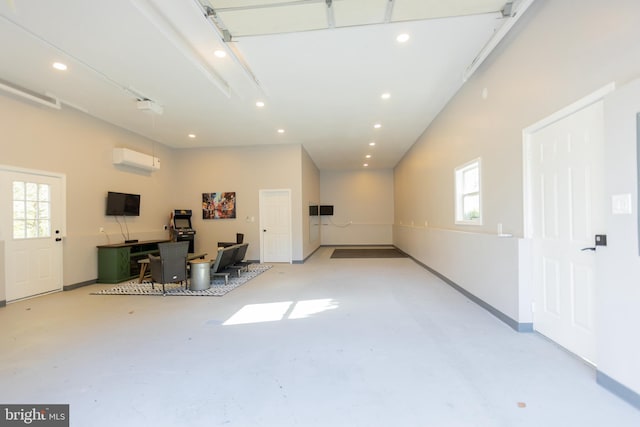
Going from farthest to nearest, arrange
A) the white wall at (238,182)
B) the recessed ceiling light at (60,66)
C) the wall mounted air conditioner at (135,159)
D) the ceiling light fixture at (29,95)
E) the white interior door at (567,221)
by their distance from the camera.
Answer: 1. the white wall at (238,182)
2. the wall mounted air conditioner at (135,159)
3. the ceiling light fixture at (29,95)
4. the recessed ceiling light at (60,66)
5. the white interior door at (567,221)

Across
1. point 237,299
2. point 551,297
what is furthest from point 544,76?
point 237,299

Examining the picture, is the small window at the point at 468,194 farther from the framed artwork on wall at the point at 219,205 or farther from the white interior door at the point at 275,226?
the framed artwork on wall at the point at 219,205

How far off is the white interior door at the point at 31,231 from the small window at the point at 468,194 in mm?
7008

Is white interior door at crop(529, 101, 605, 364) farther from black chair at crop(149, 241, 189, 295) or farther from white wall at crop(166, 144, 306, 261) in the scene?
white wall at crop(166, 144, 306, 261)

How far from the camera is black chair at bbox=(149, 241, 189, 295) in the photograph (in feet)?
15.9

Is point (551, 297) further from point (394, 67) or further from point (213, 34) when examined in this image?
point (213, 34)

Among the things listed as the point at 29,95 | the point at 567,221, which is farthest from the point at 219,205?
the point at 567,221

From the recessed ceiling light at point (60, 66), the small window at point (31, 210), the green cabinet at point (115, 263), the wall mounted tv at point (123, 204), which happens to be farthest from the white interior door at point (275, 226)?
the recessed ceiling light at point (60, 66)

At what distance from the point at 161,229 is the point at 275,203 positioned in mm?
3072

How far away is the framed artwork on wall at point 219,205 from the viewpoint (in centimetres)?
823

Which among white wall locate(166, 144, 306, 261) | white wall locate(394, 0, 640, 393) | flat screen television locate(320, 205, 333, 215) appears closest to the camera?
white wall locate(394, 0, 640, 393)

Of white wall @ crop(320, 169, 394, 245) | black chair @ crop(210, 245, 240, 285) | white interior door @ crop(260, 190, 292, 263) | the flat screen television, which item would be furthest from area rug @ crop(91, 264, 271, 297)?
white wall @ crop(320, 169, 394, 245)

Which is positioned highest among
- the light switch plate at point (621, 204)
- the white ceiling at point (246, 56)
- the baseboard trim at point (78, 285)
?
the white ceiling at point (246, 56)

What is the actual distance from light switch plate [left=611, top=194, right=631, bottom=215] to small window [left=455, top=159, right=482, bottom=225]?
223 centimetres
